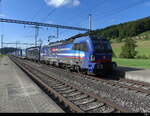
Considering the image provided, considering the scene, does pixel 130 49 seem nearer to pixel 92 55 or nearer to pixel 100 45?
pixel 100 45

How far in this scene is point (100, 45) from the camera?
12.0m

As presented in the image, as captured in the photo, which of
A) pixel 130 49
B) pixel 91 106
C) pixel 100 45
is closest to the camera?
pixel 91 106

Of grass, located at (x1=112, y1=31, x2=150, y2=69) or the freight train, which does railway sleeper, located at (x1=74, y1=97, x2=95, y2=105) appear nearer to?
the freight train

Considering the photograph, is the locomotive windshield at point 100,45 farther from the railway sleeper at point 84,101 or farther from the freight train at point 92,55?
the railway sleeper at point 84,101

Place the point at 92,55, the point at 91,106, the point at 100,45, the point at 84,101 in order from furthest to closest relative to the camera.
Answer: the point at 100,45, the point at 92,55, the point at 84,101, the point at 91,106

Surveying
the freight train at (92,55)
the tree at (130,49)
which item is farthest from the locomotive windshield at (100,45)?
the tree at (130,49)

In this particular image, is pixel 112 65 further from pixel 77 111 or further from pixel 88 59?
pixel 77 111

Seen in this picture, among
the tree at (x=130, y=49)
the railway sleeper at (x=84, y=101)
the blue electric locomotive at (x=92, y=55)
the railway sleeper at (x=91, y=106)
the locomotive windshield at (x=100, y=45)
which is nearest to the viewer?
the railway sleeper at (x=91, y=106)

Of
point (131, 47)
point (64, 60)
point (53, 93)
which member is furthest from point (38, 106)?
point (131, 47)

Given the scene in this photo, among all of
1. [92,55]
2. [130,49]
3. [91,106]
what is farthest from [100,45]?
[130,49]

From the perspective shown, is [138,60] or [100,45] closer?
[100,45]

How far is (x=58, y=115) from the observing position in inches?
171

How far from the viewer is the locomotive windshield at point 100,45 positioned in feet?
38.3

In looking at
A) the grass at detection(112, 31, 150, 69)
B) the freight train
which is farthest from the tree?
the freight train
